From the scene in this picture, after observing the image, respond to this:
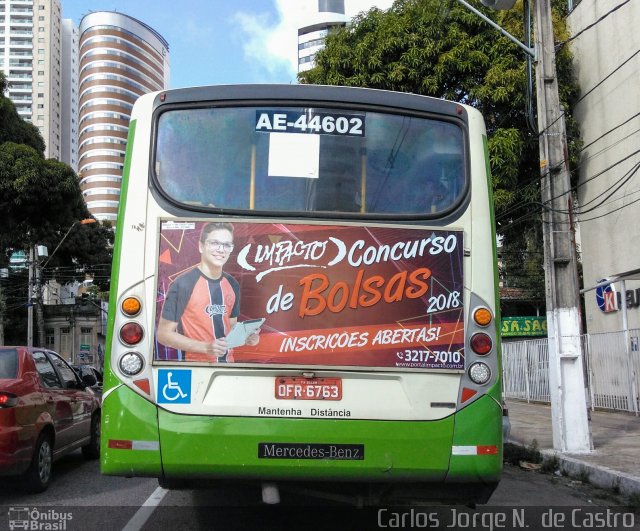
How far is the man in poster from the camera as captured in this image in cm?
423

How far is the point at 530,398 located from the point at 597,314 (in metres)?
3.81

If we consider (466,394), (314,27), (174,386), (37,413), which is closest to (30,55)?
(314,27)

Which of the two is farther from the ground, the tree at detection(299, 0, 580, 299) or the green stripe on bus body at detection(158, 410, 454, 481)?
the tree at detection(299, 0, 580, 299)

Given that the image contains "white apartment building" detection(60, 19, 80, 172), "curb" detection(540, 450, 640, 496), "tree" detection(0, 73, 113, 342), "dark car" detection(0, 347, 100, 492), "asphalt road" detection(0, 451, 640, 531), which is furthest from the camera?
"white apartment building" detection(60, 19, 80, 172)

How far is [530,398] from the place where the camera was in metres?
19.4

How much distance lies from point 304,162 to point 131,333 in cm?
158

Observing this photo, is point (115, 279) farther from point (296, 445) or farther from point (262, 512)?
point (262, 512)

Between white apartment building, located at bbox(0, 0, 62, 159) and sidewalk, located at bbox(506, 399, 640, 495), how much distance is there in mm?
118658

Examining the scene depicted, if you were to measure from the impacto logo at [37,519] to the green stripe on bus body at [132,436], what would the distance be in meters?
1.61

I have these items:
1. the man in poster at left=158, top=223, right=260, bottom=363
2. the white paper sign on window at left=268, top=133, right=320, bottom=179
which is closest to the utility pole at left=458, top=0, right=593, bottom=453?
the white paper sign on window at left=268, top=133, right=320, bottom=179

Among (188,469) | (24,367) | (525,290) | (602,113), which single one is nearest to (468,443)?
(188,469)

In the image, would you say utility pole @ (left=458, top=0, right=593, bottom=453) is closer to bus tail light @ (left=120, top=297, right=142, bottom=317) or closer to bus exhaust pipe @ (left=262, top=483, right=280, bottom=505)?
bus exhaust pipe @ (left=262, top=483, right=280, bottom=505)

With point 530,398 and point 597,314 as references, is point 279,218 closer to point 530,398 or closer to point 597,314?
point 597,314

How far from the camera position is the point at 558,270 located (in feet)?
30.6
